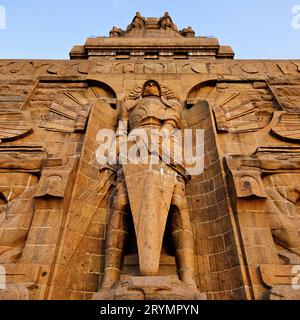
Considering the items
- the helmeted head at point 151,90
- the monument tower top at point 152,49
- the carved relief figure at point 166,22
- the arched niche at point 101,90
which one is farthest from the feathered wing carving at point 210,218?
the carved relief figure at point 166,22

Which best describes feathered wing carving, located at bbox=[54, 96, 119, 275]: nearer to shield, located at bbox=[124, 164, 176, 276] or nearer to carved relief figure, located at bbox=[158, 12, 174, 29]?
shield, located at bbox=[124, 164, 176, 276]

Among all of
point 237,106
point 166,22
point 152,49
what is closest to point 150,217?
point 237,106

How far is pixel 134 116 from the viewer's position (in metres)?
7.02

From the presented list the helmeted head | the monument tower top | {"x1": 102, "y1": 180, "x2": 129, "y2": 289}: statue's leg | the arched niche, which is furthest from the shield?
→ the monument tower top

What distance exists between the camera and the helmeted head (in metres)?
7.64

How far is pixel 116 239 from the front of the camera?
16.4 ft

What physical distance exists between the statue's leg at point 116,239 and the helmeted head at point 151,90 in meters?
3.18

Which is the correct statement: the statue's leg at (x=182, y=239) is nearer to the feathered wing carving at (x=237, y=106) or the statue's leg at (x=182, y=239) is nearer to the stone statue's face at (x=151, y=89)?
the feathered wing carving at (x=237, y=106)

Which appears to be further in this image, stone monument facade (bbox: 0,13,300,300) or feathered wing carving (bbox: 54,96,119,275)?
feathered wing carving (bbox: 54,96,119,275)

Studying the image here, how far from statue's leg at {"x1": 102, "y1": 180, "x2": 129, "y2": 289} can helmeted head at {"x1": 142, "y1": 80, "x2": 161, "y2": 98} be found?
3184 mm

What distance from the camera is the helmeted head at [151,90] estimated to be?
7637mm

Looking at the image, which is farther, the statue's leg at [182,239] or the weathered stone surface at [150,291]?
the statue's leg at [182,239]
